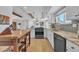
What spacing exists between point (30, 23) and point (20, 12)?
0.25 m

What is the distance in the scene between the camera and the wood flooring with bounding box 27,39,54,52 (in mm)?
2240

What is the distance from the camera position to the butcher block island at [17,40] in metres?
2.15

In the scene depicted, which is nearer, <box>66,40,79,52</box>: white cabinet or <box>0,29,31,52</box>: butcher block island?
<box>66,40,79,52</box>: white cabinet

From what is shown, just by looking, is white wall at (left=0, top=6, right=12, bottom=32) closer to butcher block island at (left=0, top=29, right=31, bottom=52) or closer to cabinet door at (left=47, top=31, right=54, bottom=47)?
butcher block island at (left=0, top=29, right=31, bottom=52)

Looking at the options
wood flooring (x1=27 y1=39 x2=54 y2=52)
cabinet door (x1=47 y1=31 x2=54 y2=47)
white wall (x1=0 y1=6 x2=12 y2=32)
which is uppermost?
white wall (x1=0 y1=6 x2=12 y2=32)

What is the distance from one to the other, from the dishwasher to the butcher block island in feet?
1.73

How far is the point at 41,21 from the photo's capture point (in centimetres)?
229

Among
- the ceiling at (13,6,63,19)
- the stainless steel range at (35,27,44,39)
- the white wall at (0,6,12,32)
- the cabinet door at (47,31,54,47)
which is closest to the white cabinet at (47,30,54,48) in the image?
the cabinet door at (47,31,54,47)

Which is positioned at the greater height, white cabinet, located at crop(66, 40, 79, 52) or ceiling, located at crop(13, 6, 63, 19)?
ceiling, located at crop(13, 6, 63, 19)

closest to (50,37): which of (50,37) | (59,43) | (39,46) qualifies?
(50,37)

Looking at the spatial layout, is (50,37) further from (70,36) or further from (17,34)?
(17,34)

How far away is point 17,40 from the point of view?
224cm
